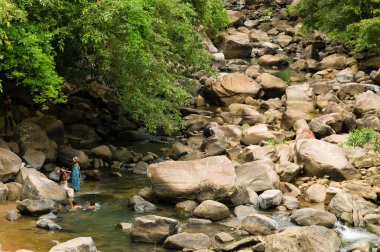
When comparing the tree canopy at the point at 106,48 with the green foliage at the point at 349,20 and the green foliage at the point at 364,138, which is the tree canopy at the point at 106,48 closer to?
the green foliage at the point at 364,138

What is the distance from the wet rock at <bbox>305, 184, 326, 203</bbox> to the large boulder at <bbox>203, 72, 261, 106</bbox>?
1250 cm

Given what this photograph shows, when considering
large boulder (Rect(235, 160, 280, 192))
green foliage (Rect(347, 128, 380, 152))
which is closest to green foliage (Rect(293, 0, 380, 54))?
green foliage (Rect(347, 128, 380, 152))

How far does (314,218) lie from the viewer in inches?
548

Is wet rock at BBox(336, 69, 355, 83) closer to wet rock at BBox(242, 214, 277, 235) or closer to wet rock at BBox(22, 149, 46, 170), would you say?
wet rock at BBox(22, 149, 46, 170)

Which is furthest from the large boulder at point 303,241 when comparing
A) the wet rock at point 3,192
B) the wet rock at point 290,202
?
the wet rock at point 3,192

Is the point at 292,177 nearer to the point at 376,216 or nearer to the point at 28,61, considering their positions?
the point at 376,216

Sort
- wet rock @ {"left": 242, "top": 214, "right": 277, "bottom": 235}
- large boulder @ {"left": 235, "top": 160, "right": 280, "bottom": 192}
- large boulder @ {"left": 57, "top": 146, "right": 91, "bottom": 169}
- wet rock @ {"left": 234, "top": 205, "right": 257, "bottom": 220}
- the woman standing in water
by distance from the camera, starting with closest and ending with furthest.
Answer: wet rock @ {"left": 242, "top": 214, "right": 277, "bottom": 235}, wet rock @ {"left": 234, "top": 205, "right": 257, "bottom": 220}, large boulder @ {"left": 235, "top": 160, "right": 280, "bottom": 192}, the woman standing in water, large boulder @ {"left": 57, "top": 146, "right": 91, "bottom": 169}

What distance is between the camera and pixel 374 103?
24781 mm

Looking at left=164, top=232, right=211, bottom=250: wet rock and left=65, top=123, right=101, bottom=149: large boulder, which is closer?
left=164, top=232, right=211, bottom=250: wet rock

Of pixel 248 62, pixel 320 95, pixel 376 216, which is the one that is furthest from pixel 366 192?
pixel 248 62

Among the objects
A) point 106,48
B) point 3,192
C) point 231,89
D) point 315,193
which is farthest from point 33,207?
point 231,89

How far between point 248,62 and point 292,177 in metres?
21.7

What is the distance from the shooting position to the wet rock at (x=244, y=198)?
15.6 meters

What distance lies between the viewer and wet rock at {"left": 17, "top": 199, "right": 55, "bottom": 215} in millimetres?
13977
